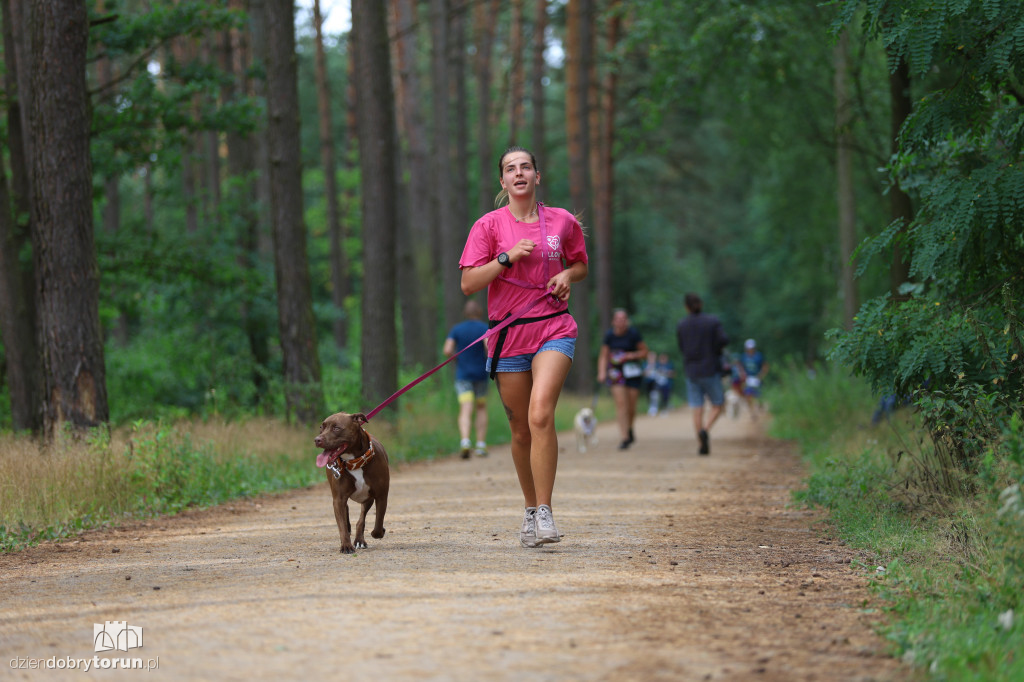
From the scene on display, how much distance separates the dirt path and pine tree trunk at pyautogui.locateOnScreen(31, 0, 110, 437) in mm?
2321

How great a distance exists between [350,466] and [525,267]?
5.58 feet

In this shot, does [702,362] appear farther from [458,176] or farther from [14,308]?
[458,176]

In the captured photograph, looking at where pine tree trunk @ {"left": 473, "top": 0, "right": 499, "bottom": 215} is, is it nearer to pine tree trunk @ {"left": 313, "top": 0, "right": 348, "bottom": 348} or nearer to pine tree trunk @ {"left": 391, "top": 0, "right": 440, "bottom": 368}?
pine tree trunk @ {"left": 391, "top": 0, "right": 440, "bottom": 368}

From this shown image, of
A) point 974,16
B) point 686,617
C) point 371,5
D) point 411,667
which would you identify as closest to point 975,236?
point 974,16

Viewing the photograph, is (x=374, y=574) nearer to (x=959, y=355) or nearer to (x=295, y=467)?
(x=959, y=355)

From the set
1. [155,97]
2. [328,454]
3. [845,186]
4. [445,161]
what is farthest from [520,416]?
[445,161]

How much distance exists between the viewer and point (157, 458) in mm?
10508

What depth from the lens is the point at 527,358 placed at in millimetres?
7055

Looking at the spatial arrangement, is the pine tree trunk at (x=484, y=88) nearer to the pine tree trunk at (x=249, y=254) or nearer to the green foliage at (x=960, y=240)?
the pine tree trunk at (x=249, y=254)

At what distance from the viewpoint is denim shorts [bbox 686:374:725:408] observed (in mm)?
16500

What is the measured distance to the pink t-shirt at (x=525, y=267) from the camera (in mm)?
6992

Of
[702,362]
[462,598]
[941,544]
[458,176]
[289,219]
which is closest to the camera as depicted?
[462,598]

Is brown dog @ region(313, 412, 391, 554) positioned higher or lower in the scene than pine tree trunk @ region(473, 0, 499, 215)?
lower

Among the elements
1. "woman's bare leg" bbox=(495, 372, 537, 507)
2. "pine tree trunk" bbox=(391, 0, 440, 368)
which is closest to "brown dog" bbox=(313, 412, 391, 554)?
"woman's bare leg" bbox=(495, 372, 537, 507)
